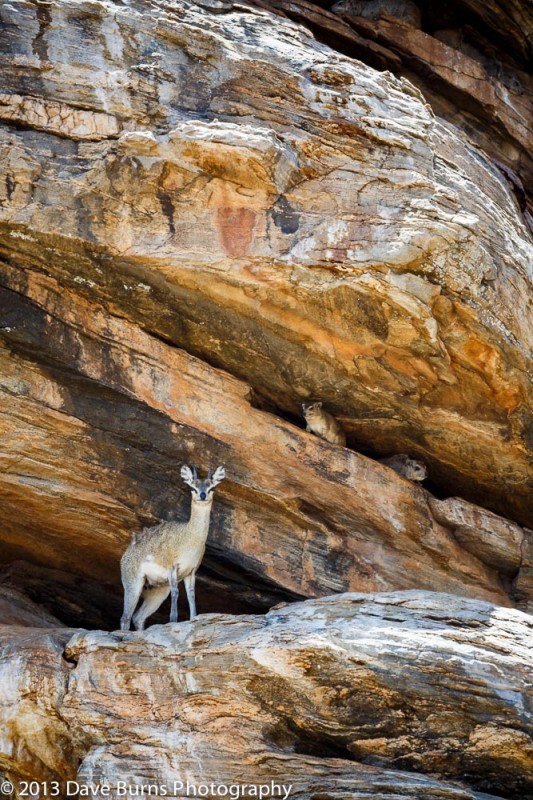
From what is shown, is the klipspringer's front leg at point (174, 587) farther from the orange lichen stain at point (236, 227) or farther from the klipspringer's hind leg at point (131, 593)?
the orange lichen stain at point (236, 227)

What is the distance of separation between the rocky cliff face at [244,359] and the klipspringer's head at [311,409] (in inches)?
6.0

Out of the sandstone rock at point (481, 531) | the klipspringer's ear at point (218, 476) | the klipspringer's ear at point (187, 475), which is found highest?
the sandstone rock at point (481, 531)

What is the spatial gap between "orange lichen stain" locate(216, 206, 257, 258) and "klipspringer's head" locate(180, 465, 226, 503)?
10.9 ft

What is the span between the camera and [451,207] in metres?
14.5

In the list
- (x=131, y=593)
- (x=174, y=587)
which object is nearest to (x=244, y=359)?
(x=174, y=587)

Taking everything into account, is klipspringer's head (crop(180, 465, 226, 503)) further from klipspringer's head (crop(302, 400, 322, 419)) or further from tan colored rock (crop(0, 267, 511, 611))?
klipspringer's head (crop(302, 400, 322, 419))

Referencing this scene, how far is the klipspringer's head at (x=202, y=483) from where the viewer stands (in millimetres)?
14508

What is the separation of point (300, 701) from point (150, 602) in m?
4.18

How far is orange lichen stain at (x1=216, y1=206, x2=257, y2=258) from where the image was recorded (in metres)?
14.0

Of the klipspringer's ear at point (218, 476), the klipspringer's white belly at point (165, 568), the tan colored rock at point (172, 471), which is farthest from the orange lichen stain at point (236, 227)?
the klipspringer's white belly at point (165, 568)

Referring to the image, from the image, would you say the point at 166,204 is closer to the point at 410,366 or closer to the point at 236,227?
the point at 236,227

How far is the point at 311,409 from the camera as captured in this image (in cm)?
1584

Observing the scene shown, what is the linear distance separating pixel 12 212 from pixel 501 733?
9.41m

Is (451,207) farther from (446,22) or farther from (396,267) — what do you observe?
(446,22)
